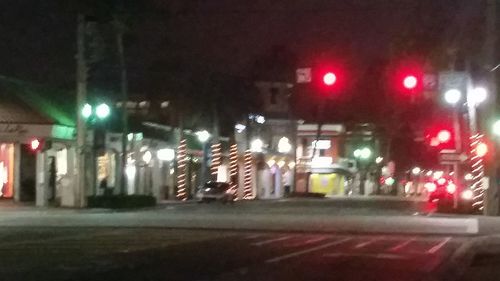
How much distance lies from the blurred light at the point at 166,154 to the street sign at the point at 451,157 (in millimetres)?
25358

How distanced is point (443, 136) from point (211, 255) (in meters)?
24.1

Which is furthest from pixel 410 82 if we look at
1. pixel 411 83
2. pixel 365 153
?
pixel 365 153

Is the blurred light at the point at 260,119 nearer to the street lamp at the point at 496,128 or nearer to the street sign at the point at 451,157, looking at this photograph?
the street sign at the point at 451,157

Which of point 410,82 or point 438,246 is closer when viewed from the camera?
point 438,246

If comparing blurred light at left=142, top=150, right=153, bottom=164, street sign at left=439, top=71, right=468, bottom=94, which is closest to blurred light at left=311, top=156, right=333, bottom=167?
blurred light at left=142, top=150, right=153, bottom=164

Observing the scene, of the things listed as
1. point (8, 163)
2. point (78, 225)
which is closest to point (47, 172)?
point (8, 163)

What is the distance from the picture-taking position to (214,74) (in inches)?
2918

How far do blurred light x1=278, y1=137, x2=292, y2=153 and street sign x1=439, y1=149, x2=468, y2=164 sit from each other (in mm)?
51579

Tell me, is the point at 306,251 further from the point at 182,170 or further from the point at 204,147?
the point at 204,147

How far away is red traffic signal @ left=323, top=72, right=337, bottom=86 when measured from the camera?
3075 cm

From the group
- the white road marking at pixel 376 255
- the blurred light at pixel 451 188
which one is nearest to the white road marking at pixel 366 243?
the white road marking at pixel 376 255

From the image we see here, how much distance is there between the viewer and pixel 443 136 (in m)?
47.0

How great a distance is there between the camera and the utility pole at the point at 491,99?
122 feet

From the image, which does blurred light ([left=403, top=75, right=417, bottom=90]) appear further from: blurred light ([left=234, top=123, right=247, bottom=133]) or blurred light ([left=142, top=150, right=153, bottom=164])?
blurred light ([left=234, top=123, right=247, bottom=133])
